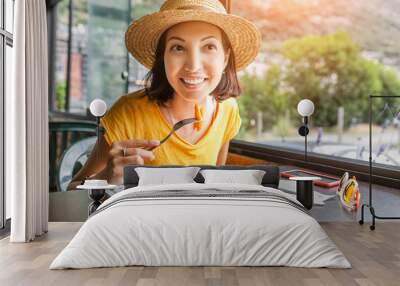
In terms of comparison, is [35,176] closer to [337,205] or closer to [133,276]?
[133,276]

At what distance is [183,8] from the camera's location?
18.6 feet

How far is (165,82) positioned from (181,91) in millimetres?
202

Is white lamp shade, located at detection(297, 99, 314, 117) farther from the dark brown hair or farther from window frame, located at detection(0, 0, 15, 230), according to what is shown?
window frame, located at detection(0, 0, 15, 230)

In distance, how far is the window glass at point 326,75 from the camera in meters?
5.61

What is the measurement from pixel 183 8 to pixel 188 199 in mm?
2369

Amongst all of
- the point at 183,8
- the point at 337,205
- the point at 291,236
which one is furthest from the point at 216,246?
the point at 183,8

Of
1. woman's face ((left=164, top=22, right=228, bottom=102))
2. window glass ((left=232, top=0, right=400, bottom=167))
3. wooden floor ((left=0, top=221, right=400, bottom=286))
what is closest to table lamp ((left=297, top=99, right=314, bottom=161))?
window glass ((left=232, top=0, right=400, bottom=167))

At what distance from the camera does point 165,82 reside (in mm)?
5809

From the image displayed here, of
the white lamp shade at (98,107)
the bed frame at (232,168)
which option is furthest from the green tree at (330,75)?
the white lamp shade at (98,107)

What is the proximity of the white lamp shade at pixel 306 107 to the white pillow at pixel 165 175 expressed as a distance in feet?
4.33

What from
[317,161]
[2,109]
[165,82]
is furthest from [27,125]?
[317,161]

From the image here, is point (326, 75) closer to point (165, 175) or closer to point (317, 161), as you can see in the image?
point (317, 161)

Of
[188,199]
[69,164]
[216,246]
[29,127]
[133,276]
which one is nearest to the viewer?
[133,276]

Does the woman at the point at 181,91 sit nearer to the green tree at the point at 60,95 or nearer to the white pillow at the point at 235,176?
the white pillow at the point at 235,176
